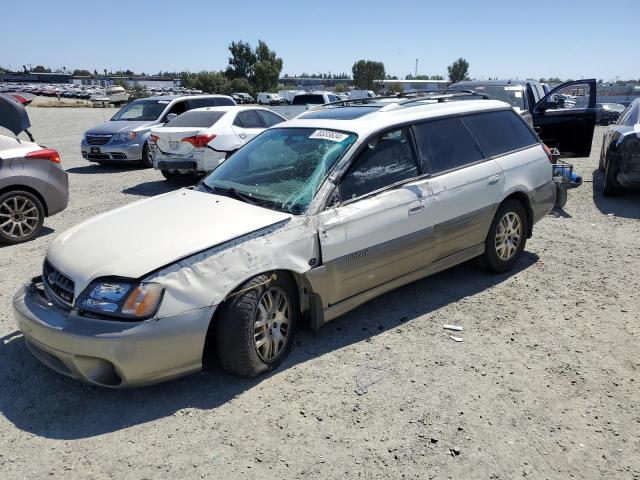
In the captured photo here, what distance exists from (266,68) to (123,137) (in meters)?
74.3

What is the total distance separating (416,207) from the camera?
13.9 ft

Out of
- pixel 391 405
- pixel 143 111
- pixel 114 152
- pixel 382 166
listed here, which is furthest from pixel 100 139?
pixel 391 405

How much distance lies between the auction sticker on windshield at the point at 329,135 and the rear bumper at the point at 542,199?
2.35 metres

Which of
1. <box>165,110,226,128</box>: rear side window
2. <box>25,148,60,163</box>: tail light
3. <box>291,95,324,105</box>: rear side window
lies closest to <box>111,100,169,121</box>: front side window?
<box>165,110,226,128</box>: rear side window

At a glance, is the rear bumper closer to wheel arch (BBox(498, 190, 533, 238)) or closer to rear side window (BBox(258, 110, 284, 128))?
wheel arch (BBox(498, 190, 533, 238))

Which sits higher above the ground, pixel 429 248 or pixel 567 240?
pixel 429 248

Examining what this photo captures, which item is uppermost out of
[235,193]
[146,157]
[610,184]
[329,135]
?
[329,135]

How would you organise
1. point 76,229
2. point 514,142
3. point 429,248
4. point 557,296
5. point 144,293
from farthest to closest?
point 514,142
point 557,296
point 429,248
point 76,229
point 144,293

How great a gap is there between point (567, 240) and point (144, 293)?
5450 millimetres

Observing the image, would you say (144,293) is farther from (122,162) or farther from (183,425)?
(122,162)

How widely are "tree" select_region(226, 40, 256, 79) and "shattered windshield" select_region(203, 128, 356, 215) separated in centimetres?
8435

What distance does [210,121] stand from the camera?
33.0 feet

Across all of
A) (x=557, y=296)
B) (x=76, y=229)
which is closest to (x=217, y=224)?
(x=76, y=229)

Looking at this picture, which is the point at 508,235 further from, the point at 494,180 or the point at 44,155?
the point at 44,155
